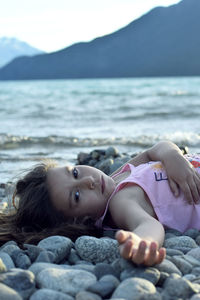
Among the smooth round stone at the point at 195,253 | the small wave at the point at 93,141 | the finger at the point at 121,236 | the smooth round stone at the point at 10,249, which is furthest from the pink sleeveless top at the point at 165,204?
the small wave at the point at 93,141

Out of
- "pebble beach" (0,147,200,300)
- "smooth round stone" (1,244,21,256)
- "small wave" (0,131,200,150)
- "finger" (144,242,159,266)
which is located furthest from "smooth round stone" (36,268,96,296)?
"small wave" (0,131,200,150)

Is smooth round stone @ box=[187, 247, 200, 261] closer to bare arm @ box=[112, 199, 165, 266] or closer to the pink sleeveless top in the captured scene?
bare arm @ box=[112, 199, 165, 266]

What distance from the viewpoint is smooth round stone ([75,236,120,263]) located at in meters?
2.10

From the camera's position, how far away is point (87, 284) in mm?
1727

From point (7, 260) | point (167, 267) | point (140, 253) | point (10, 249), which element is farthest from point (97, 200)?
point (140, 253)

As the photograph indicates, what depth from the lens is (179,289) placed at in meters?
1.62

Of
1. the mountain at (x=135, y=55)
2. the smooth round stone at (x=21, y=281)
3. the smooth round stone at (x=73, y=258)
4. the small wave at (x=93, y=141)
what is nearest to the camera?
the smooth round stone at (x=21, y=281)

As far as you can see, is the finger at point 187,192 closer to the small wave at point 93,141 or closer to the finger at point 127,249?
the finger at point 127,249

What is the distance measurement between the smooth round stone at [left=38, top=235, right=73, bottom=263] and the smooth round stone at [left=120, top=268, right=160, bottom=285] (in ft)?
1.48

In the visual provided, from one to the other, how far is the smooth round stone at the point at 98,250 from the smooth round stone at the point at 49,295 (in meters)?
0.50

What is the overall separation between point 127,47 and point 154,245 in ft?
324

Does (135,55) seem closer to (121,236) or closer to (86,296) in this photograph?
(121,236)

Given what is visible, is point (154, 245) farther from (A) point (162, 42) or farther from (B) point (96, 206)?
(A) point (162, 42)

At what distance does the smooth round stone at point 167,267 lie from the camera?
73.0 inches
